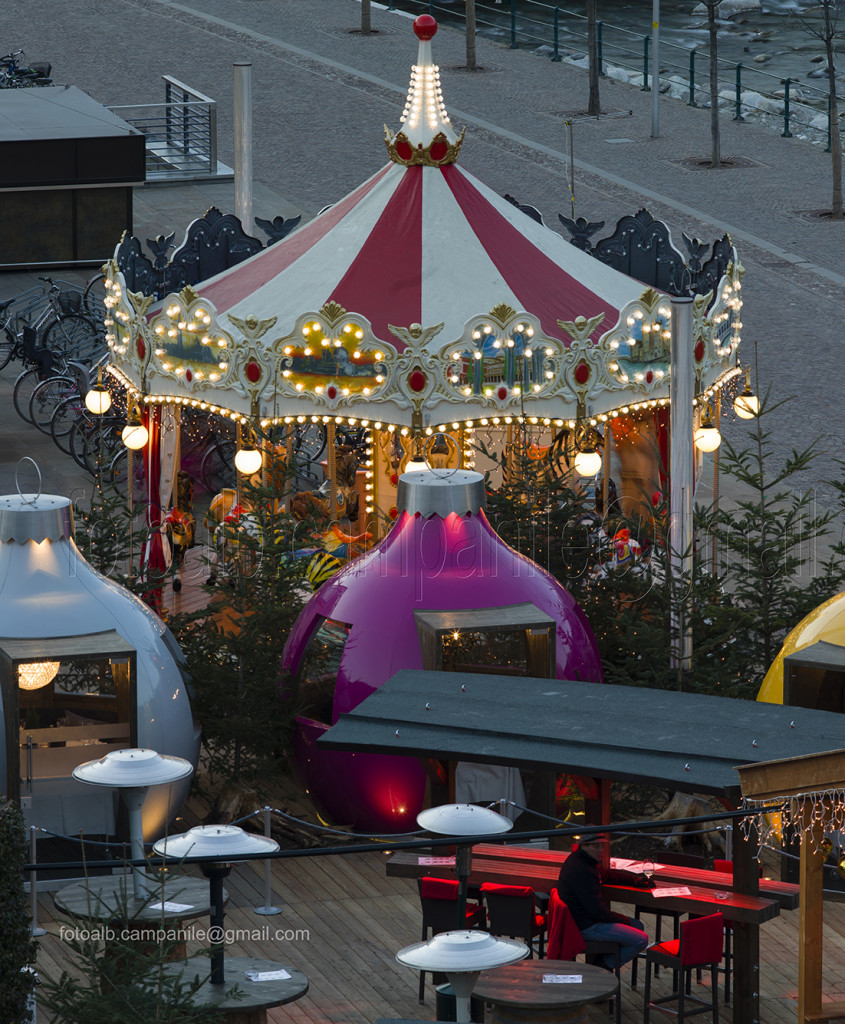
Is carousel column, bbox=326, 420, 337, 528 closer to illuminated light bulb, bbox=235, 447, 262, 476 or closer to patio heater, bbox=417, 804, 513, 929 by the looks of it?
illuminated light bulb, bbox=235, 447, 262, 476

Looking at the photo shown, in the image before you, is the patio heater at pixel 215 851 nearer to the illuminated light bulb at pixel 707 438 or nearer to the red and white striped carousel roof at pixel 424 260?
the red and white striped carousel roof at pixel 424 260

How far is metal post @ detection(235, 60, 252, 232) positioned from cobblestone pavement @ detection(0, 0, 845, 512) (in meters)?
6.90

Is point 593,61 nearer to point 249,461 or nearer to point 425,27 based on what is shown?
point 425,27

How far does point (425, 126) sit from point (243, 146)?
4862mm

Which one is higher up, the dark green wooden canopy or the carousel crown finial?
the carousel crown finial

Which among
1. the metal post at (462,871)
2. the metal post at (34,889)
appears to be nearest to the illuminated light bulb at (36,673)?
the metal post at (34,889)

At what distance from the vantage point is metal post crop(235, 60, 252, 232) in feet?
81.9

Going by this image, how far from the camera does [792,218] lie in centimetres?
3641

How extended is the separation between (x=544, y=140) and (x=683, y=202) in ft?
16.9

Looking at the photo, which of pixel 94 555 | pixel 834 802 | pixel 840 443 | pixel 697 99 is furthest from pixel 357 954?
pixel 697 99

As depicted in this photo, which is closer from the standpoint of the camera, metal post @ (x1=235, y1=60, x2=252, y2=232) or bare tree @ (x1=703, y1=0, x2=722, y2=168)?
metal post @ (x1=235, y1=60, x2=252, y2=232)

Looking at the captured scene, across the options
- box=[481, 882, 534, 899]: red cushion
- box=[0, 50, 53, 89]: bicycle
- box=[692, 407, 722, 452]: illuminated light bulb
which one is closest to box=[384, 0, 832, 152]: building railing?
box=[0, 50, 53, 89]: bicycle

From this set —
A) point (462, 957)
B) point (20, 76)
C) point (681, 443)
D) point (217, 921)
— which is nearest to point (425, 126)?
point (681, 443)

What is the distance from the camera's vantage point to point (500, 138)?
4062cm
